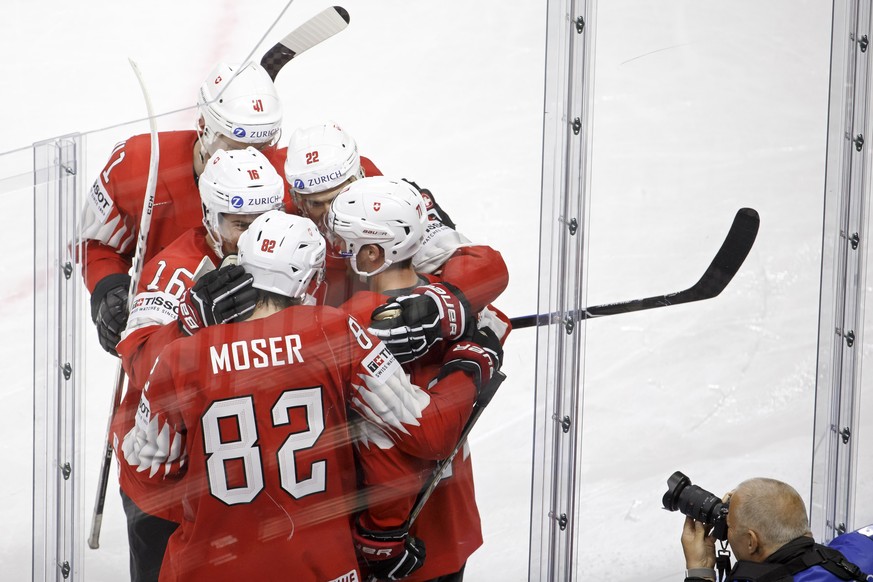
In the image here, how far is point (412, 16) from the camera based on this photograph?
8.16 ft

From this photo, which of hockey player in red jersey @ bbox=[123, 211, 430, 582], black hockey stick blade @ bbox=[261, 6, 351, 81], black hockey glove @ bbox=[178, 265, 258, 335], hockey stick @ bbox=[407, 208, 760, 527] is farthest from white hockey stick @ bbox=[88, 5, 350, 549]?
hockey stick @ bbox=[407, 208, 760, 527]

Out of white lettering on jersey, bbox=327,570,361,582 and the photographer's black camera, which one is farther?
the photographer's black camera

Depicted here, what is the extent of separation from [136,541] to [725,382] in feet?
4.37

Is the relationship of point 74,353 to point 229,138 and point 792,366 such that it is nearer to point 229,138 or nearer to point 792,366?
point 229,138

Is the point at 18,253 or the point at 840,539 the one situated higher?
the point at 18,253

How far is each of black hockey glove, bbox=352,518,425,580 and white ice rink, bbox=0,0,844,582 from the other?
0.34 metres

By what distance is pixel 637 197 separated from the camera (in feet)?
7.85

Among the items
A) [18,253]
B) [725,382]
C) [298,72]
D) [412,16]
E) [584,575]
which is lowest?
[584,575]

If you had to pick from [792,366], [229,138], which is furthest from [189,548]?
[792,366]

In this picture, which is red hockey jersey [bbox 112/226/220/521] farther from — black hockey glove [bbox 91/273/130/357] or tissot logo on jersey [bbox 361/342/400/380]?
tissot logo on jersey [bbox 361/342/400/380]

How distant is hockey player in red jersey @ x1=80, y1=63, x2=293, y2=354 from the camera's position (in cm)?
196

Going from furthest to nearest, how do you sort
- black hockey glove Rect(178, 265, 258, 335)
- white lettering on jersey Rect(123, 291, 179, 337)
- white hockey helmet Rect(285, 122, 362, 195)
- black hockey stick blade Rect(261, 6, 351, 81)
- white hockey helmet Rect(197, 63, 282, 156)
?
black hockey stick blade Rect(261, 6, 351, 81) < white hockey helmet Rect(197, 63, 282, 156) < white hockey helmet Rect(285, 122, 362, 195) < white lettering on jersey Rect(123, 291, 179, 337) < black hockey glove Rect(178, 265, 258, 335)

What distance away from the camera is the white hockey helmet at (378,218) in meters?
1.85

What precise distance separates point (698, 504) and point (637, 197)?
65cm
